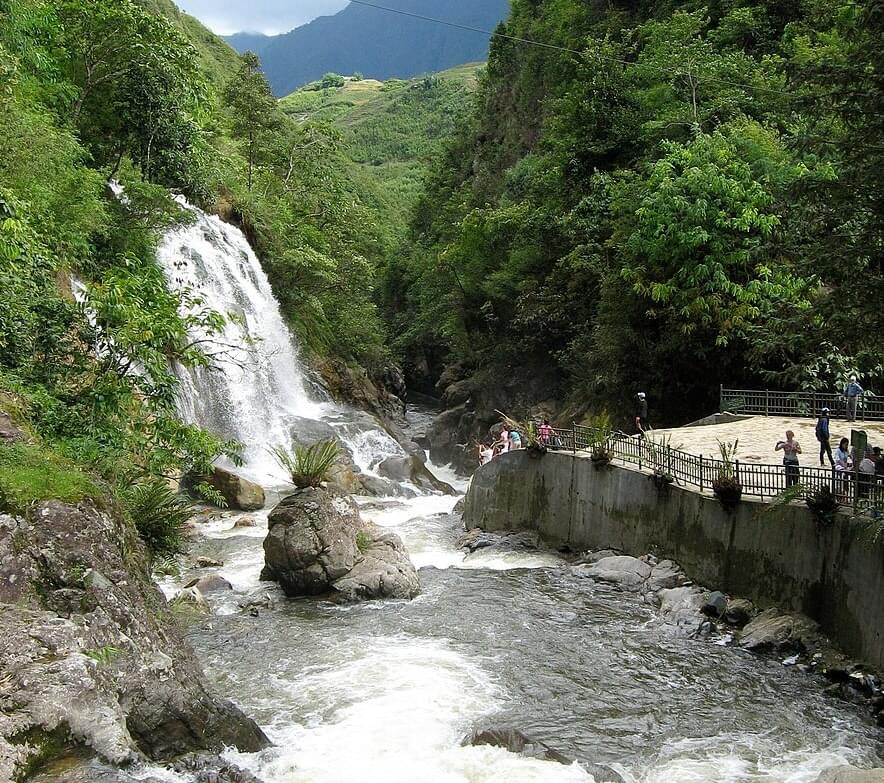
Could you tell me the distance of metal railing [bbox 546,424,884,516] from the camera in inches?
481

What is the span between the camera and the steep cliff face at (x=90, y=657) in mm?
6582

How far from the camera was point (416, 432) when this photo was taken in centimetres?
4419

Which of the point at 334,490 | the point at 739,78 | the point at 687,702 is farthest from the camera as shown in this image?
the point at 739,78

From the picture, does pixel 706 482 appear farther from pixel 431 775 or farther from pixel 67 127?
pixel 67 127

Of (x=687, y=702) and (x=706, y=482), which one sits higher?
(x=706, y=482)

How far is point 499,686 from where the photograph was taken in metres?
11.6

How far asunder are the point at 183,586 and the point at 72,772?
987 centimetres

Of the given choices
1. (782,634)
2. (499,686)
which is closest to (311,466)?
(499,686)

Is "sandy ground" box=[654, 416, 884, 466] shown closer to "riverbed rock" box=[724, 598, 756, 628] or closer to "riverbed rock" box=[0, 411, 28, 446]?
"riverbed rock" box=[724, 598, 756, 628]

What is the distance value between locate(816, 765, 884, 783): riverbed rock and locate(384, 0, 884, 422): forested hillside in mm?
5444

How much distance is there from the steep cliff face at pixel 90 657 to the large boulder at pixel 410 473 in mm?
19456

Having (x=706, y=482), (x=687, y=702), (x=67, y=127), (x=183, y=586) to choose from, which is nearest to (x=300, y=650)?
(x=183, y=586)

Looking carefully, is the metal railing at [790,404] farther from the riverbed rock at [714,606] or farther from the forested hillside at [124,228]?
the forested hillside at [124,228]

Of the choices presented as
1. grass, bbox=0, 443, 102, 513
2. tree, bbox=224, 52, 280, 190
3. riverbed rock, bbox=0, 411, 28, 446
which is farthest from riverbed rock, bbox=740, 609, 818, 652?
tree, bbox=224, 52, 280, 190
